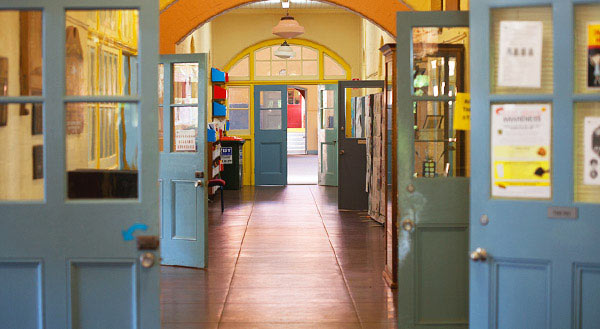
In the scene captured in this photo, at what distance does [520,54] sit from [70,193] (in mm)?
1938

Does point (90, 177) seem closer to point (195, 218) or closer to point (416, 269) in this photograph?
point (416, 269)

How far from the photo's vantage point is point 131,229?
278 centimetres

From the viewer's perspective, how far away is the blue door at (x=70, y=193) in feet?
8.96

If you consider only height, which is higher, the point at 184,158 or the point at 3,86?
the point at 3,86

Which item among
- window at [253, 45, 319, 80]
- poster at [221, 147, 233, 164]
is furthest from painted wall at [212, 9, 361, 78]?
poster at [221, 147, 233, 164]

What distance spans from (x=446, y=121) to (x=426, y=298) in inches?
41.6

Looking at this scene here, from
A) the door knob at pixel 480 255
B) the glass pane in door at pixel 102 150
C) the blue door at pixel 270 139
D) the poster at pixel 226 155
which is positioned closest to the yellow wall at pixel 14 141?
the glass pane in door at pixel 102 150

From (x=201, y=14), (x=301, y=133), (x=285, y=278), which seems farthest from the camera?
(x=301, y=133)

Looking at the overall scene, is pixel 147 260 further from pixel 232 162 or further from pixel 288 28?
pixel 232 162

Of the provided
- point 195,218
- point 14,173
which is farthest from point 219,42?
point 14,173

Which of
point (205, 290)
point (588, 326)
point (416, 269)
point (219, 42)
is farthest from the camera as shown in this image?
point (219, 42)

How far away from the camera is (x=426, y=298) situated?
3977 mm

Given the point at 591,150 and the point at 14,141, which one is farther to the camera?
the point at 14,141

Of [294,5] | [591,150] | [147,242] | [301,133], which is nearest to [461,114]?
[591,150]
